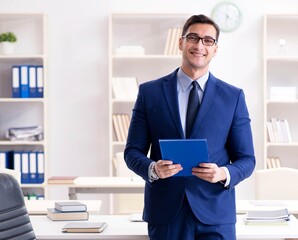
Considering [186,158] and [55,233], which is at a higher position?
[186,158]

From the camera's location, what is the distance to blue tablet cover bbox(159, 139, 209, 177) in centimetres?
228

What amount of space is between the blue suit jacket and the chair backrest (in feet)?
6.66

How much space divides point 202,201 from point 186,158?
210 mm

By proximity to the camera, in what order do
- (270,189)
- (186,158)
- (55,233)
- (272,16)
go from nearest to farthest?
(186,158) < (55,233) < (270,189) < (272,16)

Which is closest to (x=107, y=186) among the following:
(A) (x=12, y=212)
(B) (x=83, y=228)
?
(B) (x=83, y=228)

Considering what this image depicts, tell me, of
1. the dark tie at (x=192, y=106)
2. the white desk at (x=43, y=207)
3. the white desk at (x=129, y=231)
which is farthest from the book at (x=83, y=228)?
the dark tie at (x=192, y=106)

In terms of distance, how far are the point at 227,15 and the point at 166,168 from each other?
13.9 feet

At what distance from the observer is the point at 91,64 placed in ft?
21.0

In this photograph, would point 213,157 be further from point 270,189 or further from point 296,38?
point 296,38

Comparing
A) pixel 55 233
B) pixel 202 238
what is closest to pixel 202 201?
pixel 202 238

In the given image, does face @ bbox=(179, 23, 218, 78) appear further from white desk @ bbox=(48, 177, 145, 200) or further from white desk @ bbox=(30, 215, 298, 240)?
white desk @ bbox=(48, 177, 145, 200)

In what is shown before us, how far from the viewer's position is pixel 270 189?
4527 millimetres

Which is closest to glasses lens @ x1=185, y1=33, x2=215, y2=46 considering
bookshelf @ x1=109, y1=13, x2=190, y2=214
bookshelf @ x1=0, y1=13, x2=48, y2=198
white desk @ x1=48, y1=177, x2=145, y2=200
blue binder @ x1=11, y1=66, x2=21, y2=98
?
white desk @ x1=48, y1=177, x2=145, y2=200

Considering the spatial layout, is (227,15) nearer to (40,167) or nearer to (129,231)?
(40,167)
